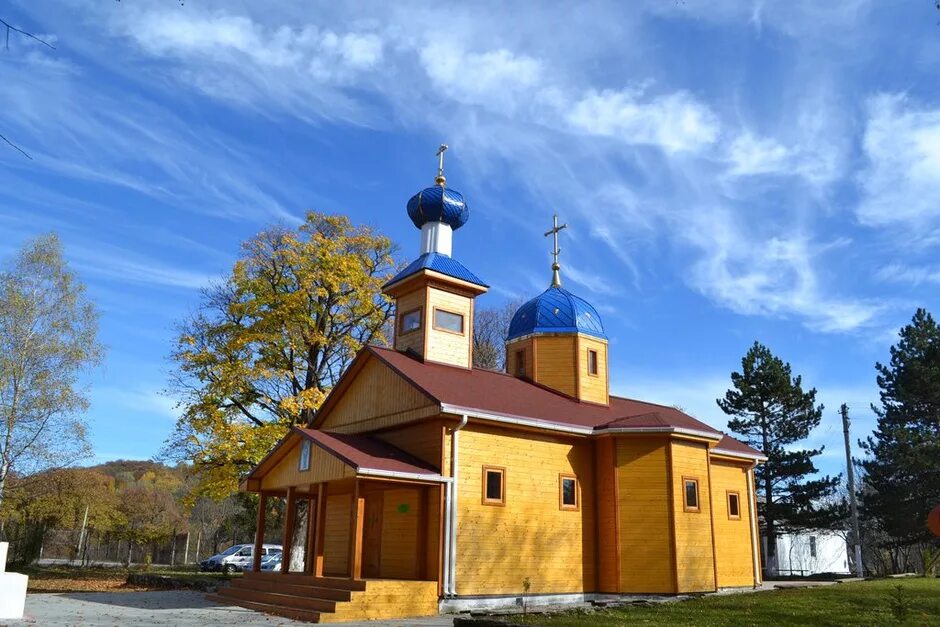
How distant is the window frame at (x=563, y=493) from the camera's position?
54.4 feet

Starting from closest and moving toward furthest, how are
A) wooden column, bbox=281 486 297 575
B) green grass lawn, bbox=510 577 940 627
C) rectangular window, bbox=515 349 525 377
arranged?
1. green grass lawn, bbox=510 577 940 627
2. wooden column, bbox=281 486 297 575
3. rectangular window, bbox=515 349 525 377

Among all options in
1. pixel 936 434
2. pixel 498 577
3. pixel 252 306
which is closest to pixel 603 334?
pixel 498 577

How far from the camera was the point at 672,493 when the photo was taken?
16406mm

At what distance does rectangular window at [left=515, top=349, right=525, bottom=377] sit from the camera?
2133 cm

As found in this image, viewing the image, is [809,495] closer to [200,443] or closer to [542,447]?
[542,447]

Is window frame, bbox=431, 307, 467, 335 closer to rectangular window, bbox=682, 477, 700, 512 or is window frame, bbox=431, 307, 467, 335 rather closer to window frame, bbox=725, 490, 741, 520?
rectangular window, bbox=682, 477, 700, 512

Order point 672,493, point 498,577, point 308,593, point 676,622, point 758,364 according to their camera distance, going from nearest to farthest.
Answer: point 676,622 → point 308,593 → point 498,577 → point 672,493 → point 758,364

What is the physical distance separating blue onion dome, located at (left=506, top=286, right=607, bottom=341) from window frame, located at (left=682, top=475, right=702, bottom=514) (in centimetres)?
550

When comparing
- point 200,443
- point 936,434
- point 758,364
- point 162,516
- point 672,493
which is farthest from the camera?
point 162,516

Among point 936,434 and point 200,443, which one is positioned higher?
point 936,434

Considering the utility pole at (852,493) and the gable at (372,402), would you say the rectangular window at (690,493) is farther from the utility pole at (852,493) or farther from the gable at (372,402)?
the utility pole at (852,493)

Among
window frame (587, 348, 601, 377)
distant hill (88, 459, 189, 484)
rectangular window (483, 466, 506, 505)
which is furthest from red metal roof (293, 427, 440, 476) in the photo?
distant hill (88, 459, 189, 484)

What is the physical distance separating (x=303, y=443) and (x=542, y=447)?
528cm

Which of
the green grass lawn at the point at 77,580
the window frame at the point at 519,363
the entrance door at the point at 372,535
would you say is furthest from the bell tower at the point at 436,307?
the green grass lawn at the point at 77,580
